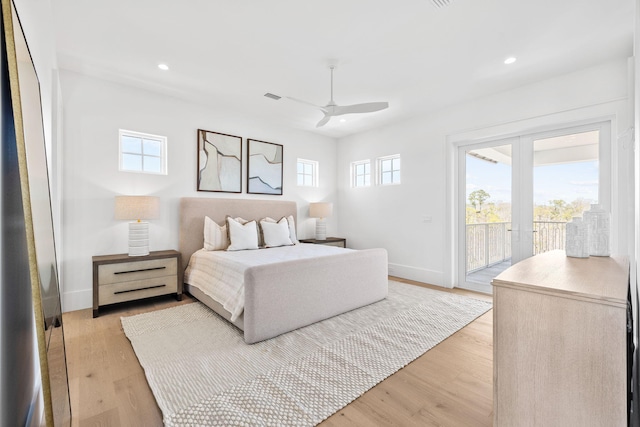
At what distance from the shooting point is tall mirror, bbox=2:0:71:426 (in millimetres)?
936

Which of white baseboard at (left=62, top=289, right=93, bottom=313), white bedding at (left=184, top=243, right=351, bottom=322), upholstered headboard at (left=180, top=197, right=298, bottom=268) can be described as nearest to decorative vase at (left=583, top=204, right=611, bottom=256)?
white bedding at (left=184, top=243, right=351, bottom=322)

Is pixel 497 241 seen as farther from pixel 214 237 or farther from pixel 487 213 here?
pixel 214 237

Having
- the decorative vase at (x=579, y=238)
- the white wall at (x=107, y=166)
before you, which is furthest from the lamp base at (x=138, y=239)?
the decorative vase at (x=579, y=238)

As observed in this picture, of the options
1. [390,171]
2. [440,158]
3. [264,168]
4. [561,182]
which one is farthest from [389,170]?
[561,182]

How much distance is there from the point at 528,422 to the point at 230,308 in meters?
2.26

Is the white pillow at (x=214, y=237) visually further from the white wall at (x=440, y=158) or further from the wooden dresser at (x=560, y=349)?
the wooden dresser at (x=560, y=349)

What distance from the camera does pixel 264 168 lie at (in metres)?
4.82

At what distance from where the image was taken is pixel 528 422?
1.11 m

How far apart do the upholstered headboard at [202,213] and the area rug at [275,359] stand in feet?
2.99

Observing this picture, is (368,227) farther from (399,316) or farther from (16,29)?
(16,29)

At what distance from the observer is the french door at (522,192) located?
10.4ft

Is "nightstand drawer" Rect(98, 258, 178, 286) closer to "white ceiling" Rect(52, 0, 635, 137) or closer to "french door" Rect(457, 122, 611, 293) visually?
"white ceiling" Rect(52, 0, 635, 137)

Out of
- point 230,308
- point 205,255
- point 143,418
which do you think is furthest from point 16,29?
point 205,255

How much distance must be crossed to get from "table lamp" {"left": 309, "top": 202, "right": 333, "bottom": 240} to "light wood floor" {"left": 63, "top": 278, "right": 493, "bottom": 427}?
2.98 metres
